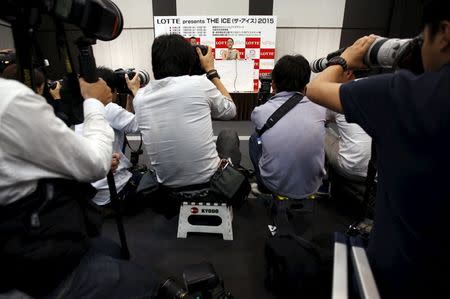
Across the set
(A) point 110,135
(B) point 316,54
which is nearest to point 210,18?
(B) point 316,54

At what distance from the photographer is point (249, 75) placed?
4305 millimetres

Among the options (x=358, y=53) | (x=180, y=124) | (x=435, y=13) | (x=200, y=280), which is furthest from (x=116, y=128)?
(x=435, y=13)

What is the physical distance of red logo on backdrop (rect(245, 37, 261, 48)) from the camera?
412 centimetres

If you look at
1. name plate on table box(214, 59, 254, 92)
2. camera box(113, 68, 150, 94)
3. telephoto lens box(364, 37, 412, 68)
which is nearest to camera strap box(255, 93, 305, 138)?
telephoto lens box(364, 37, 412, 68)

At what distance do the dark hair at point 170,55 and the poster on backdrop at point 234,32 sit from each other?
2900 mm

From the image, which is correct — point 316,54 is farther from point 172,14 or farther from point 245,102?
point 172,14

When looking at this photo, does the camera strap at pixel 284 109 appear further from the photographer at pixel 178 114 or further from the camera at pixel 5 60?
the camera at pixel 5 60

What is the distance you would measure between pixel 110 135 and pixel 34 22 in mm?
349

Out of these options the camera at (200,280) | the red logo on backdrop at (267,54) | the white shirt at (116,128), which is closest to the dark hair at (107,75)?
the white shirt at (116,128)

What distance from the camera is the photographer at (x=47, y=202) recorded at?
0.54 meters

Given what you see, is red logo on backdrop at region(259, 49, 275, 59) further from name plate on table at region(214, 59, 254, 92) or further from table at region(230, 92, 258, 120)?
table at region(230, 92, 258, 120)

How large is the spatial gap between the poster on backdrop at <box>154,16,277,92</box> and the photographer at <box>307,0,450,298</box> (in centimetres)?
377

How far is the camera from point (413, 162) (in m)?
0.53

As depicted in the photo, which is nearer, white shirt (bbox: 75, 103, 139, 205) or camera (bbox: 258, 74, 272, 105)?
white shirt (bbox: 75, 103, 139, 205)
